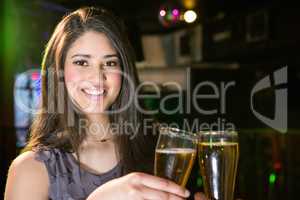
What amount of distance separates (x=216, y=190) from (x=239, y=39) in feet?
15.6

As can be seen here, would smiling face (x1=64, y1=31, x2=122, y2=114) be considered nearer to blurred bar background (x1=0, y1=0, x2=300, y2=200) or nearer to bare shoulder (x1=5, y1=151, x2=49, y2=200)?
bare shoulder (x1=5, y1=151, x2=49, y2=200)

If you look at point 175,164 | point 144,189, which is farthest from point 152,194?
point 175,164

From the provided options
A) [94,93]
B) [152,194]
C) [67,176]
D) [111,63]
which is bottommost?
[67,176]

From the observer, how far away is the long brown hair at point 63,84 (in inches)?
66.1

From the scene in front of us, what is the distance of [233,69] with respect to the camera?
6.36m

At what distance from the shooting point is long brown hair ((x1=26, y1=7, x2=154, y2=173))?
1.68m

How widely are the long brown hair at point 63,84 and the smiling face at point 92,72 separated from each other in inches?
1.3

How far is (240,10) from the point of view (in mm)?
5672

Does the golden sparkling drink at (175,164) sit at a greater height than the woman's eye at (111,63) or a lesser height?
lesser

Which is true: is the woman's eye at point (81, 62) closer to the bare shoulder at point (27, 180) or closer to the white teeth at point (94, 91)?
the white teeth at point (94, 91)

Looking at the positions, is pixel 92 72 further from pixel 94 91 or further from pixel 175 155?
pixel 175 155

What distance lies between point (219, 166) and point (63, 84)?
81cm

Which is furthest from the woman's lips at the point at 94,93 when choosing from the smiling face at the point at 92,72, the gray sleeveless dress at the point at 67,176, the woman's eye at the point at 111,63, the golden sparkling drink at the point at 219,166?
the golden sparkling drink at the point at 219,166

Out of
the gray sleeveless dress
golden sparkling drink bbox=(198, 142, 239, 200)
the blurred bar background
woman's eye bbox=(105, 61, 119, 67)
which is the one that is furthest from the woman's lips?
the blurred bar background
